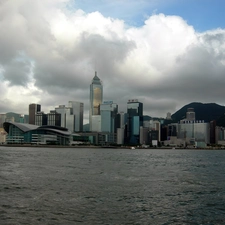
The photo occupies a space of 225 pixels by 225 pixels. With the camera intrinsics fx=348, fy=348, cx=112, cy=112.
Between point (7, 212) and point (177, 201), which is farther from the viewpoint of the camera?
point (177, 201)

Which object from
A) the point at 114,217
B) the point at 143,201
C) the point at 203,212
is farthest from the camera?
the point at 143,201

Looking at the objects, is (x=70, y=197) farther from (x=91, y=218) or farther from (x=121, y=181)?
(x=121, y=181)

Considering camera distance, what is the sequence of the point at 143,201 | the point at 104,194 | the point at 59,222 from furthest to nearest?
the point at 104,194 < the point at 143,201 < the point at 59,222

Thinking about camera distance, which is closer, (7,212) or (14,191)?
(7,212)

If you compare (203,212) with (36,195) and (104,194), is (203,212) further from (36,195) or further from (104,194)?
(36,195)

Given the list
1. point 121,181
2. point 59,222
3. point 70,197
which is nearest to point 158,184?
point 121,181

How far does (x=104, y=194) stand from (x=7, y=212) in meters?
8.04

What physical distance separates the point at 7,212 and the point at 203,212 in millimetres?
11121

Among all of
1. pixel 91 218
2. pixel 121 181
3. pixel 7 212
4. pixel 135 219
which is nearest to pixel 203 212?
pixel 135 219

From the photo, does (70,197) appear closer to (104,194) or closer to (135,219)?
(104,194)

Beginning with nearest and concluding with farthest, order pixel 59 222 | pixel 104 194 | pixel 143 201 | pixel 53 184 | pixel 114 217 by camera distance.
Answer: pixel 59 222 → pixel 114 217 → pixel 143 201 → pixel 104 194 → pixel 53 184

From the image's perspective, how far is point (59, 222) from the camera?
17.1 metres

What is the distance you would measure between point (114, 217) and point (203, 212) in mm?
5561

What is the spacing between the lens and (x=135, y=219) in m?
18.1
